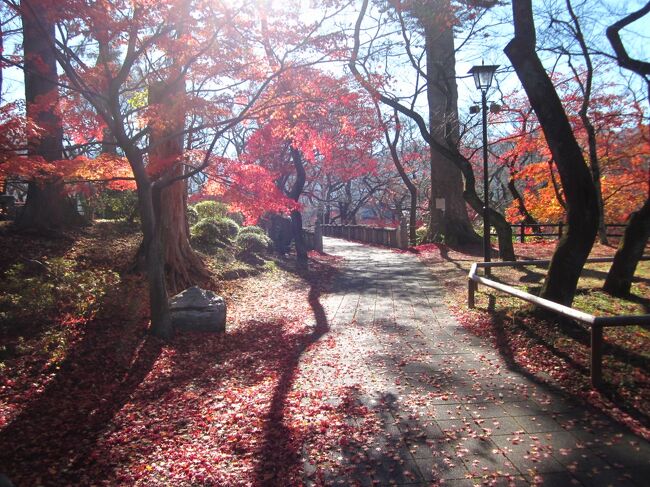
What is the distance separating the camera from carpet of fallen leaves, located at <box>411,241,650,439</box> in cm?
415

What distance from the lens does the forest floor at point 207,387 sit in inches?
136

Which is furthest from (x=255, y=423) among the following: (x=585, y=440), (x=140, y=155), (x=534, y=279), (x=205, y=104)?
(x=534, y=279)

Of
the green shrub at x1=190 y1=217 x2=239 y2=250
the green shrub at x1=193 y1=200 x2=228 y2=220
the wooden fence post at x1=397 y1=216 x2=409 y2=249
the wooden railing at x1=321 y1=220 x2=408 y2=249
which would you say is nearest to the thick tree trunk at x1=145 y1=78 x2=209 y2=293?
the green shrub at x1=190 y1=217 x2=239 y2=250

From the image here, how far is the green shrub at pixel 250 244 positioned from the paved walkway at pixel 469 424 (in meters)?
8.45

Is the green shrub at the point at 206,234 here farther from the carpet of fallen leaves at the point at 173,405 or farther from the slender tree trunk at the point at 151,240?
the slender tree trunk at the point at 151,240

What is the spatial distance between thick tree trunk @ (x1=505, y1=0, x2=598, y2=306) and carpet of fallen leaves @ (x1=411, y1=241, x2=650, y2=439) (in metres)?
0.56

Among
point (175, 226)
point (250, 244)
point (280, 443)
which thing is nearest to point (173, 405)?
point (280, 443)

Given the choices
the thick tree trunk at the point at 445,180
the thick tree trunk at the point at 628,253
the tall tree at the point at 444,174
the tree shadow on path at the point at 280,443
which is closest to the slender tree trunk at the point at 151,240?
the tree shadow on path at the point at 280,443

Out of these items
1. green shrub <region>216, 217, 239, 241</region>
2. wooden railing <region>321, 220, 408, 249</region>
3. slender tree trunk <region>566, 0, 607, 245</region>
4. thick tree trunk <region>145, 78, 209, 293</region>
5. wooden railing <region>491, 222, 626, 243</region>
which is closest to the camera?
slender tree trunk <region>566, 0, 607, 245</region>

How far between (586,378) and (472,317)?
3.04m

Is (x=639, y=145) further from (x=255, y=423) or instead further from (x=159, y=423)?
(x=159, y=423)

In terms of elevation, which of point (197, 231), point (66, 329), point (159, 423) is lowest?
point (159, 423)

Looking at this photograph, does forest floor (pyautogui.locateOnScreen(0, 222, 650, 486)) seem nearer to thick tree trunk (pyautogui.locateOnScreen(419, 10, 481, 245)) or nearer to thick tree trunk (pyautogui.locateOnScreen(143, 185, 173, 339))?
thick tree trunk (pyautogui.locateOnScreen(143, 185, 173, 339))

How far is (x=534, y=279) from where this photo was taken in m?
9.83
